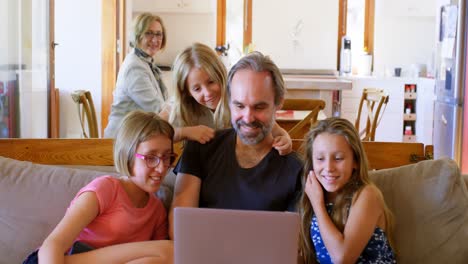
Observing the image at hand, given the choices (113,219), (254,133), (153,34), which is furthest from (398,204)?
(153,34)

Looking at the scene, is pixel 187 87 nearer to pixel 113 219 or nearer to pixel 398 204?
pixel 113 219

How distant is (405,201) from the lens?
2150mm

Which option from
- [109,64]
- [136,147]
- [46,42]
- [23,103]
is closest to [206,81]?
[136,147]

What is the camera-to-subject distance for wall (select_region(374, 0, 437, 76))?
8.26 m

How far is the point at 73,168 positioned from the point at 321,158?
3.04ft

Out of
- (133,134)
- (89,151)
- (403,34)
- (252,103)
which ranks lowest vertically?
(89,151)

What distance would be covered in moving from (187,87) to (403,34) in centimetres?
653

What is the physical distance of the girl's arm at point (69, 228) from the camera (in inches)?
69.4

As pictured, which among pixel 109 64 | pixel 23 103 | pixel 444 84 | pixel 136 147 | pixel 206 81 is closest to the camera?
pixel 136 147

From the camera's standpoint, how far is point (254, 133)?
6.38ft

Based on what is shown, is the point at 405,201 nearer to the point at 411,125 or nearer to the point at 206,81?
the point at 206,81

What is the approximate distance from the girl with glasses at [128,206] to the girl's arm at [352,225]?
0.44m

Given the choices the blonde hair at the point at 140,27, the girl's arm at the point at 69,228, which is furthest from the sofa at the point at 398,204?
the blonde hair at the point at 140,27

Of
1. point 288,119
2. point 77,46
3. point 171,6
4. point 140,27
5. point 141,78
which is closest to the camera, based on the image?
point 141,78
